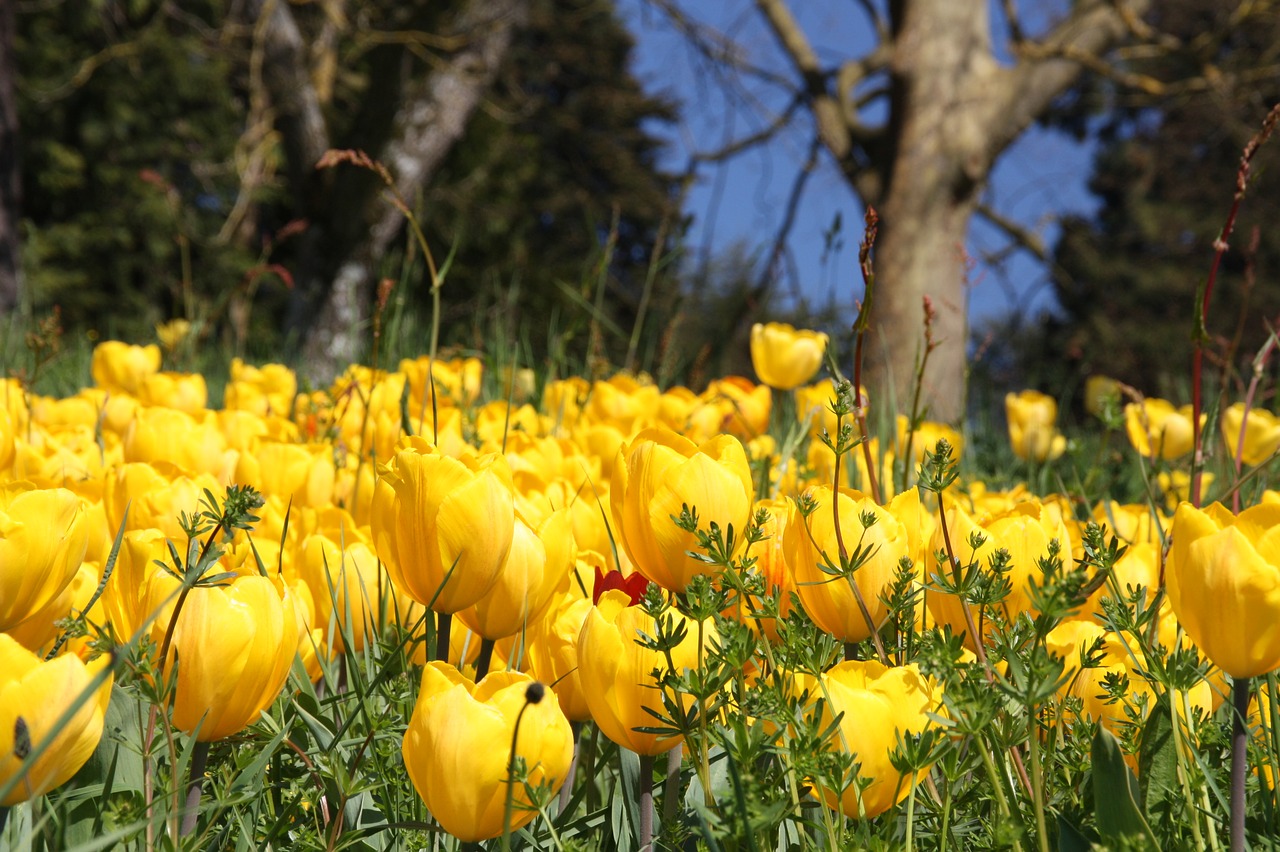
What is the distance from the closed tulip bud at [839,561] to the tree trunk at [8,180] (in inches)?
238

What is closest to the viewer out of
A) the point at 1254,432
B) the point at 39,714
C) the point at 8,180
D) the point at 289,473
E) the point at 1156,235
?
the point at 39,714

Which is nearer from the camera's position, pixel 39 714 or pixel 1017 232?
pixel 39 714

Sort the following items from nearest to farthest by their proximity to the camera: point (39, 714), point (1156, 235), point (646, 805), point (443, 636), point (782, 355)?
1. point (39, 714)
2. point (646, 805)
3. point (443, 636)
4. point (782, 355)
5. point (1156, 235)

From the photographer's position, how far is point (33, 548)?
735 mm

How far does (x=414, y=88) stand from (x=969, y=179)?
15.0 feet

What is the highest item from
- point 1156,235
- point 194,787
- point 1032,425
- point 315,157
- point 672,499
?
point 1156,235

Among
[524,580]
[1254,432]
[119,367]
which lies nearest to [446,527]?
[524,580]

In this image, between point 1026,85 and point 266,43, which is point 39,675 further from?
point 266,43

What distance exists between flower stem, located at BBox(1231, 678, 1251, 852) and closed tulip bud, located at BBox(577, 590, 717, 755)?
0.34 meters

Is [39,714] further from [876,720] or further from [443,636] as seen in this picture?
[876,720]

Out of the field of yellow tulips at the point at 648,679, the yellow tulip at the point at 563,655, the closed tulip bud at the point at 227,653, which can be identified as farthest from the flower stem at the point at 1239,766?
the closed tulip bud at the point at 227,653

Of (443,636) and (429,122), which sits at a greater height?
(429,122)

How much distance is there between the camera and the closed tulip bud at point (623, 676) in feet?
2.39

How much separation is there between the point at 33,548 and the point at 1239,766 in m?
0.82
